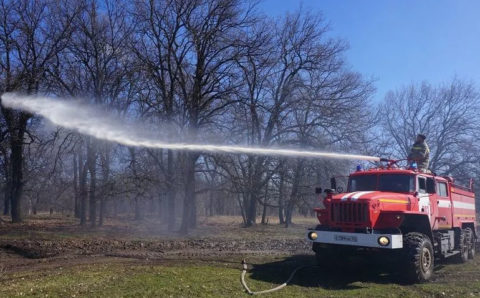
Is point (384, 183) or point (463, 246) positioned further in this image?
point (463, 246)

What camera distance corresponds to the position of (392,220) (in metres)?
11.8

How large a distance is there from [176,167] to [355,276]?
576 inches

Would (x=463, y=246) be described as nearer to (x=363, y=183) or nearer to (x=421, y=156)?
(x=421, y=156)

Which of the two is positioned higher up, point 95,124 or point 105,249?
point 95,124

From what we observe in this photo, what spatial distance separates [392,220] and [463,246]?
18.6 feet

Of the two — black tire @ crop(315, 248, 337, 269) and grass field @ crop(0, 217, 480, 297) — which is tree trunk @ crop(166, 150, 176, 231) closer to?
grass field @ crop(0, 217, 480, 297)

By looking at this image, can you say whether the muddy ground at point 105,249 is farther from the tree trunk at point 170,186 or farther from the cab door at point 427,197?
the tree trunk at point 170,186

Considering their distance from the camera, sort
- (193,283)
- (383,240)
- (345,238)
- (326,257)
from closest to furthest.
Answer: (193,283), (383,240), (345,238), (326,257)

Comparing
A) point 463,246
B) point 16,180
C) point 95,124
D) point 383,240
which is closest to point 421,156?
point 463,246

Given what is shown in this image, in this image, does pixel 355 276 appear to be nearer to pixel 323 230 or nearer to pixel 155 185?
pixel 323 230

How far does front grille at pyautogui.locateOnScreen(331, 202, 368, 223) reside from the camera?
37.9 feet

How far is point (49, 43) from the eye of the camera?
2741 centimetres

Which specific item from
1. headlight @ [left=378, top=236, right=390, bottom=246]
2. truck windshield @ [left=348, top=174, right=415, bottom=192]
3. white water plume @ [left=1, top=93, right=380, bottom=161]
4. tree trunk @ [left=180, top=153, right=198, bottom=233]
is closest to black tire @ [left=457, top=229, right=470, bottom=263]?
truck windshield @ [left=348, top=174, right=415, bottom=192]

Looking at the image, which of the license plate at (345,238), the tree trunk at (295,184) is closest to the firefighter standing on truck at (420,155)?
the license plate at (345,238)
